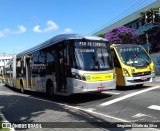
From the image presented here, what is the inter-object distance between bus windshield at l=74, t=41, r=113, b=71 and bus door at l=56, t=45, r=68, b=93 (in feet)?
2.33

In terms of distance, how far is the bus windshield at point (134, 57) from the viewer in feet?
60.2

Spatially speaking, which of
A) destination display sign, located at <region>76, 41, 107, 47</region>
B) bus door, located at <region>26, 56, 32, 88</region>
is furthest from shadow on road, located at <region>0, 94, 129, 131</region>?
bus door, located at <region>26, 56, 32, 88</region>

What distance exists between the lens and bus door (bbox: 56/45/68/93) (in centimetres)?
1556

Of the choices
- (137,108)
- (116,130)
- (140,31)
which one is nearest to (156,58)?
(140,31)

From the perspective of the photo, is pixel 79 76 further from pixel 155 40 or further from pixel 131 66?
pixel 155 40

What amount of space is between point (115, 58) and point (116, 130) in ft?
32.5

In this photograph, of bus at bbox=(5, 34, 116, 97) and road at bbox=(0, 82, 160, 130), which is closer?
road at bbox=(0, 82, 160, 130)

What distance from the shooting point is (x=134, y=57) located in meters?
18.7

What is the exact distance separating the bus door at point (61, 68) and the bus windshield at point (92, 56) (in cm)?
71

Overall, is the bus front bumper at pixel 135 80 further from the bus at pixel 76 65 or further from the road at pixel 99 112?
the bus at pixel 76 65

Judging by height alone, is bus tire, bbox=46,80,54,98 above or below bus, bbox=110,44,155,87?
below

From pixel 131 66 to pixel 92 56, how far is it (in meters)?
3.51

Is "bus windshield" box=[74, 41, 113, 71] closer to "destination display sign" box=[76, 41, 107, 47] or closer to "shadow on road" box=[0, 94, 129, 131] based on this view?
"destination display sign" box=[76, 41, 107, 47]

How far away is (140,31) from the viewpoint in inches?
2459
